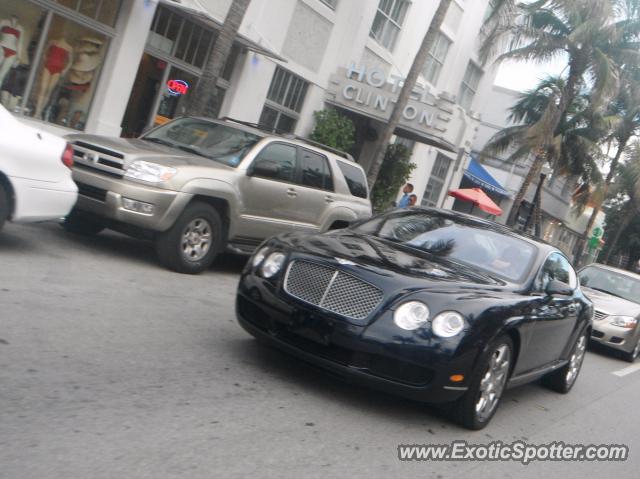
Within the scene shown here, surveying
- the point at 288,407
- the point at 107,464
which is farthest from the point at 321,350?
the point at 107,464

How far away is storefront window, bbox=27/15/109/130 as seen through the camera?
13891mm

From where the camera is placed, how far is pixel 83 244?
916 cm

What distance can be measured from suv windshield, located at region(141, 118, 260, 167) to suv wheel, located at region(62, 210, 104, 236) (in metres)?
1.27

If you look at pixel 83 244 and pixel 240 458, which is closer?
pixel 240 458

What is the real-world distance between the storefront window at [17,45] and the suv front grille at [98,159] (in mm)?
5553

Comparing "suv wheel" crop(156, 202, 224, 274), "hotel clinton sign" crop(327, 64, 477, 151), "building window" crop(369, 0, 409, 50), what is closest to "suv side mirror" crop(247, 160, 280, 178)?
"suv wheel" crop(156, 202, 224, 274)

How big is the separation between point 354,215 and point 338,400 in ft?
19.7

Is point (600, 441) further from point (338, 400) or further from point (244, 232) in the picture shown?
point (244, 232)

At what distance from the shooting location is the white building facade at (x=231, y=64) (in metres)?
13.9

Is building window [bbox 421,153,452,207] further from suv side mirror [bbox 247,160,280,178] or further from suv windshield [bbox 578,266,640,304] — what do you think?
suv side mirror [bbox 247,160,280,178]

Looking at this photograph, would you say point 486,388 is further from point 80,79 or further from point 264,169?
point 80,79

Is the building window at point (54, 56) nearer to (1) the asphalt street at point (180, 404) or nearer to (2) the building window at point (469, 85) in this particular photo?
(1) the asphalt street at point (180, 404)

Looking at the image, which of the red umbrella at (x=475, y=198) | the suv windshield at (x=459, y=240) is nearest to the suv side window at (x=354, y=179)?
the suv windshield at (x=459, y=240)

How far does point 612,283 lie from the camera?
1381 centimetres
